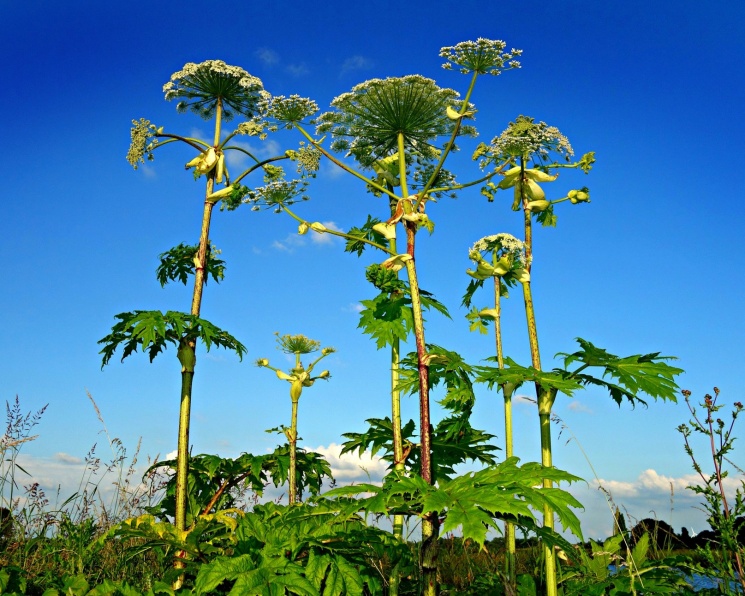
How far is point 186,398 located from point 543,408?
3.36 meters

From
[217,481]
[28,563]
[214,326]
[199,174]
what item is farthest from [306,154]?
[28,563]

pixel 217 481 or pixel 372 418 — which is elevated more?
pixel 372 418

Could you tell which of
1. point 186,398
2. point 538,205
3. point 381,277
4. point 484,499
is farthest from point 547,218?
point 186,398

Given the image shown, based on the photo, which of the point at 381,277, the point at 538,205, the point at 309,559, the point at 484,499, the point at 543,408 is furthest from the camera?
the point at 538,205

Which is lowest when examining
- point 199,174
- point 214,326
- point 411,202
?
point 214,326

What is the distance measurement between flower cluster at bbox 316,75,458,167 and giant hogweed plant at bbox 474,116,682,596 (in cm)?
72

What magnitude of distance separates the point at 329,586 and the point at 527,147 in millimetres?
3095

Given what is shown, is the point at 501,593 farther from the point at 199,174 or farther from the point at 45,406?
the point at 45,406

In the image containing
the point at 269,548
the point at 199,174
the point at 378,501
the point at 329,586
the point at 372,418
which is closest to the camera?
the point at 378,501

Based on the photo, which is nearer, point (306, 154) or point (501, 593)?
point (501, 593)

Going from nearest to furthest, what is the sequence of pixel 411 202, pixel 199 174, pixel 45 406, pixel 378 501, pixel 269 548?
pixel 378 501 → pixel 269 548 → pixel 411 202 → pixel 199 174 → pixel 45 406

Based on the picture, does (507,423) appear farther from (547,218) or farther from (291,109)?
(291,109)

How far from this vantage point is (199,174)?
664 centimetres

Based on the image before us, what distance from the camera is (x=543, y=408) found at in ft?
13.0
